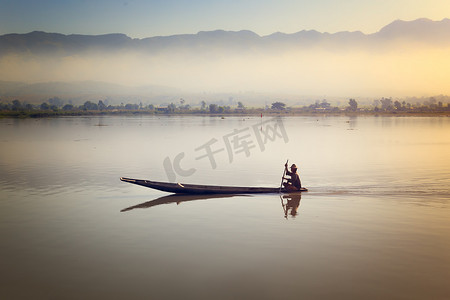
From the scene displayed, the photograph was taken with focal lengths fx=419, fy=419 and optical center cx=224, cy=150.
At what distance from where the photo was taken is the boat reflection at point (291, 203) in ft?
59.9

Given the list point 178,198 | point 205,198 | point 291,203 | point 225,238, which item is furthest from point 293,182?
point 225,238

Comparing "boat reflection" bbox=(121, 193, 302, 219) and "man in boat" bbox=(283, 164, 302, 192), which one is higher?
"man in boat" bbox=(283, 164, 302, 192)

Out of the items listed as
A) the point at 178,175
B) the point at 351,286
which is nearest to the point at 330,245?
the point at 351,286

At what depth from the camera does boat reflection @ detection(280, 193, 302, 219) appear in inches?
719

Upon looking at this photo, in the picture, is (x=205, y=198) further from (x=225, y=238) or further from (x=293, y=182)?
(x=225, y=238)

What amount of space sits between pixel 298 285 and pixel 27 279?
700cm

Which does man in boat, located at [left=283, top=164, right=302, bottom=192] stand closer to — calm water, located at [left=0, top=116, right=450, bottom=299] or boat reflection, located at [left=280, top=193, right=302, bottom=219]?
boat reflection, located at [left=280, top=193, right=302, bottom=219]

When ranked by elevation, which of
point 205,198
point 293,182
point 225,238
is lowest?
point 225,238

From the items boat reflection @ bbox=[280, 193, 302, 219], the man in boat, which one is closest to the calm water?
boat reflection @ bbox=[280, 193, 302, 219]

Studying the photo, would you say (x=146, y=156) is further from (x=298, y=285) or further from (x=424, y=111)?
(x=424, y=111)

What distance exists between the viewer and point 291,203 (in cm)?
2008

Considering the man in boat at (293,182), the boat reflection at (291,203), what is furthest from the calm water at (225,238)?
the man in boat at (293,182)

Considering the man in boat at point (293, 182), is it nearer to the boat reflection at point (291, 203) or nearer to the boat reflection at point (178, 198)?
the boat reflection at point (291, 203)

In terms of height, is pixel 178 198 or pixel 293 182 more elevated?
pixel 293 182
